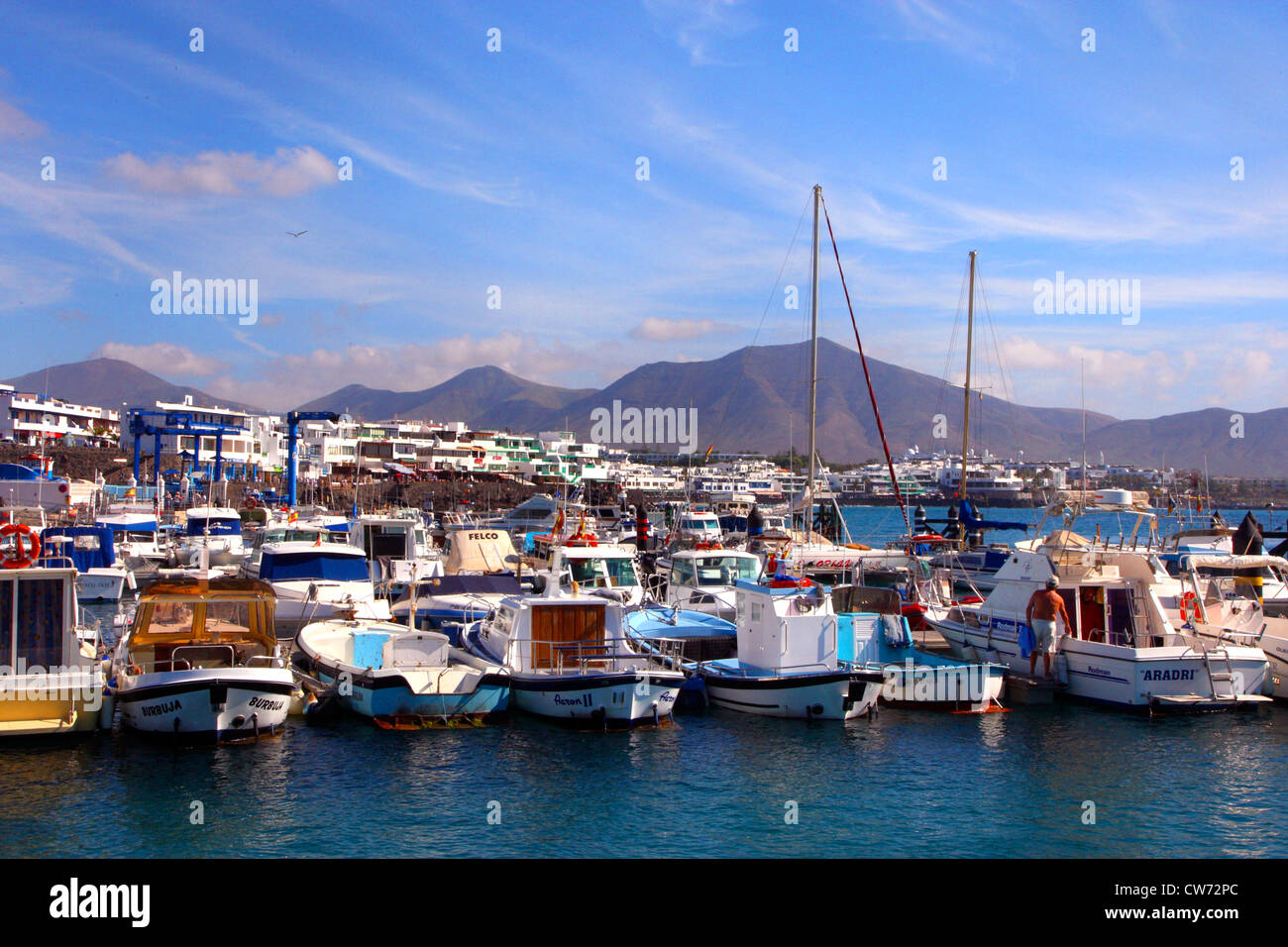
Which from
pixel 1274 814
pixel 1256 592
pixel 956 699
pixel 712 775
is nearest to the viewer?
pixel 1274 814

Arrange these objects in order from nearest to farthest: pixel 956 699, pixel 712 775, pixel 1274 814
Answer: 1. pixel 1274 814
2. pixel 712 775
3. pixel 956 699

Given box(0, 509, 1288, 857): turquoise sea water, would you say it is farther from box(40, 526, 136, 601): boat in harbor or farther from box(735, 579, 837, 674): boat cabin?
box(40, 526, 136, 601): boat in harbor

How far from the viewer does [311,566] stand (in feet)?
83.2

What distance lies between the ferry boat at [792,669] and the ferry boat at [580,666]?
1.46 metres

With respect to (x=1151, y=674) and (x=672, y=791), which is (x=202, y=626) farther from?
(x=1151, y=674)

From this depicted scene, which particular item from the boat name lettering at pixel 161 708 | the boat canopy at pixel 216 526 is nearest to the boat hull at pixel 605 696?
the boat name lettering at pixel 161 708

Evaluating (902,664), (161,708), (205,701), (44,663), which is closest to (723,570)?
(902,664)

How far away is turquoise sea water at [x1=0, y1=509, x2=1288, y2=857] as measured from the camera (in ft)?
41.2

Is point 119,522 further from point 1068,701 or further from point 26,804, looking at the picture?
point 1068,701

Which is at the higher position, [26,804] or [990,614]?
[990,614]

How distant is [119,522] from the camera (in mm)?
47531
